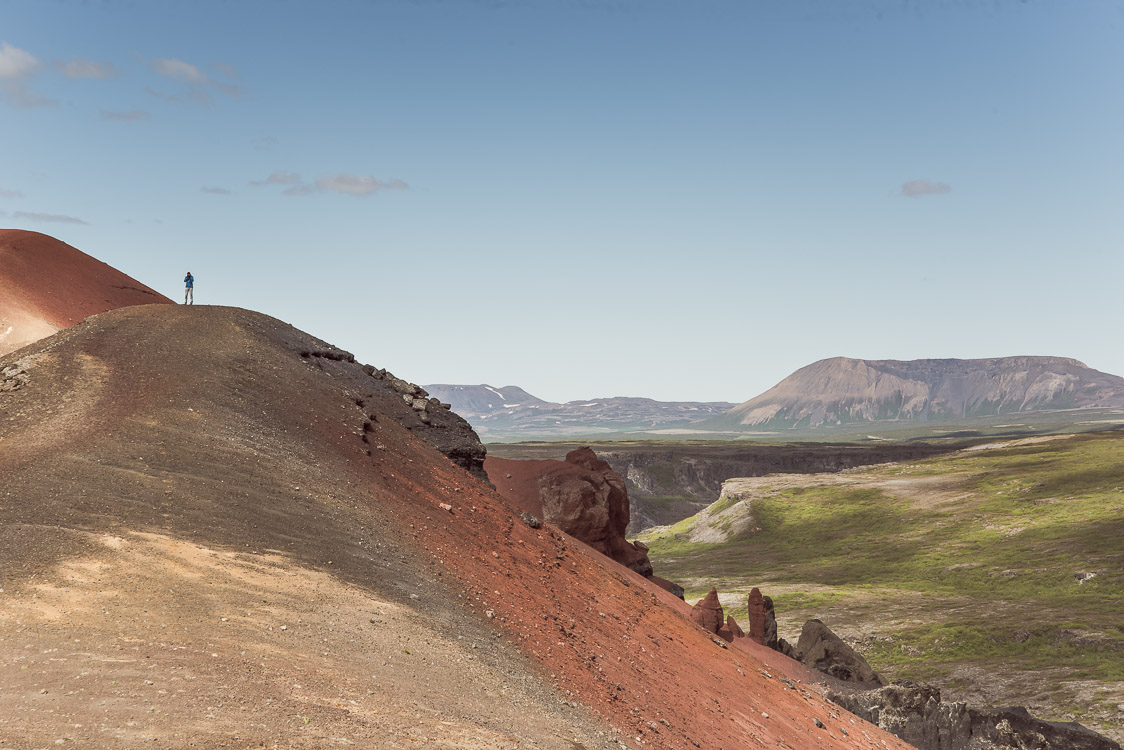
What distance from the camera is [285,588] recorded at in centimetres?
2002

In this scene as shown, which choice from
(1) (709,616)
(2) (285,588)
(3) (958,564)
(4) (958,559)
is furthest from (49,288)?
(4) (958,559)

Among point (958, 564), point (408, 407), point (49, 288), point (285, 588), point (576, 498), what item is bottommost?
point (958, 564)

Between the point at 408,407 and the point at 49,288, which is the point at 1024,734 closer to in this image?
the point at 408,407

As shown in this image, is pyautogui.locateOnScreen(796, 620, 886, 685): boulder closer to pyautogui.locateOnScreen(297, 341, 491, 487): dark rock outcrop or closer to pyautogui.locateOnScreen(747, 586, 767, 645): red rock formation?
pyautogui.locateOnScreen(747, 586, 767, 645): red rock formation

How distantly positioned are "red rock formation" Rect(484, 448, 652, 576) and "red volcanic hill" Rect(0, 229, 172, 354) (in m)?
27.5

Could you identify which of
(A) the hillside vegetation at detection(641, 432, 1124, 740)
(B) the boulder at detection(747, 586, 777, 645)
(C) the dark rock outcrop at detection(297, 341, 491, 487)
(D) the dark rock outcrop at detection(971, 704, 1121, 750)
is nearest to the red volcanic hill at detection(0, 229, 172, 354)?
(C) the dark rock outcrop at detection(297, 341, 491, 487)

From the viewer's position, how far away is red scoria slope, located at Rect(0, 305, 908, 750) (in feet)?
48.4

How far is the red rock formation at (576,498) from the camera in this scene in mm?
52281

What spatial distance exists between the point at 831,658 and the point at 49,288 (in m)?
54.6

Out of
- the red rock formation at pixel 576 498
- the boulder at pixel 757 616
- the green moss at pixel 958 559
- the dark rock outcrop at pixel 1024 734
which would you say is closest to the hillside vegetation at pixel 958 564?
the green moss at pixel 958 559

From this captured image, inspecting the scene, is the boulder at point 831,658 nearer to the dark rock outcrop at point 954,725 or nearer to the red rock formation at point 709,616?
the dark rock outcrop at point 954,725

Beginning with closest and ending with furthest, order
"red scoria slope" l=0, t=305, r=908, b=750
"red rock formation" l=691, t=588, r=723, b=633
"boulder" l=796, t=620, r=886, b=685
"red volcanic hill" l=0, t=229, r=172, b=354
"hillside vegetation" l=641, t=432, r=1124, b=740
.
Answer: "red scoria slope" l=0, t=305, r=908, b=750, "red rock formation" l=691, t=588, r=723, b=633, "red volcanic hill" l=0, t=229, r=172, b=354, "boulder" l=796, t=620, r=886, b=685, "hillside vegetation" l=641, t=432, r=1124, b=740

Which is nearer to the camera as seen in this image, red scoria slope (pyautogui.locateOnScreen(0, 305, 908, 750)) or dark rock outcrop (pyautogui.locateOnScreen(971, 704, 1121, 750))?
red scoria slope (pyautogui.locateOnScreen(0, 305, 908, 750))

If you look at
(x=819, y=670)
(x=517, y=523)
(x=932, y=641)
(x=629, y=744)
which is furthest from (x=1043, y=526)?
(x=629, y=744)
